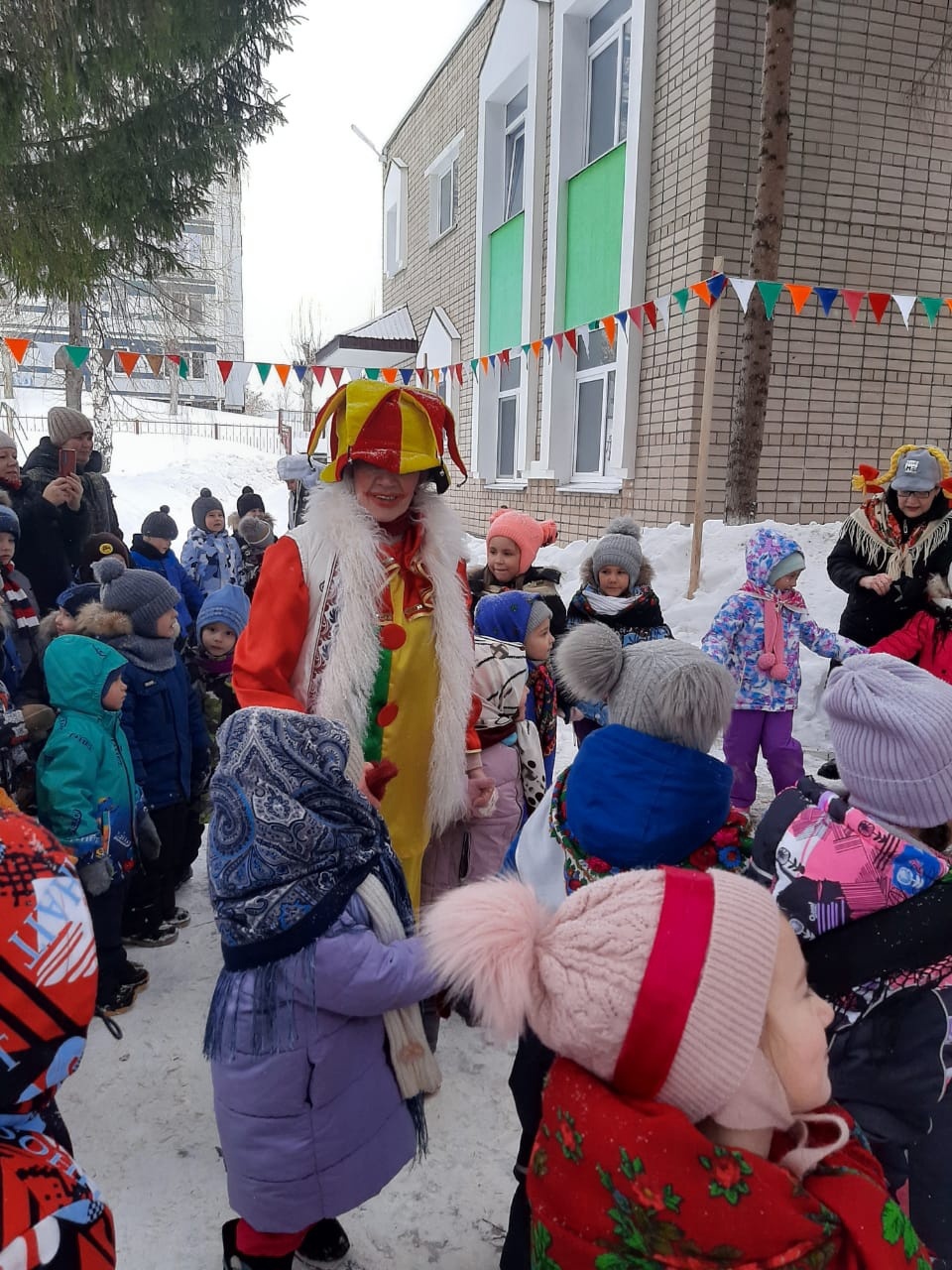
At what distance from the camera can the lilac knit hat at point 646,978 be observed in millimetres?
948

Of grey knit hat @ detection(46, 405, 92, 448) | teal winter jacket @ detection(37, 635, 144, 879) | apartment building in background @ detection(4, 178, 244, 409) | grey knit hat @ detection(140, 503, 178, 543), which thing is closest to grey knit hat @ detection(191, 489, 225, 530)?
grey knit hat @ detection(140, 503, 178, 543)

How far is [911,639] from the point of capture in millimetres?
4402

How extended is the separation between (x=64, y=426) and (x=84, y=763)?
9.74 feet

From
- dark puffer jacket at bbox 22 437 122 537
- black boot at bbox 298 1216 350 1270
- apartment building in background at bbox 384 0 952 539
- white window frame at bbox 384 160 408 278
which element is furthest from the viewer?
white window frame at bbox 384 160 408 278

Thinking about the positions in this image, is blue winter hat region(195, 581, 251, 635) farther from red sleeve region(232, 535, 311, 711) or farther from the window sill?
the window sill

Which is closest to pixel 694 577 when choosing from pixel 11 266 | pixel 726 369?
pixel 726 369

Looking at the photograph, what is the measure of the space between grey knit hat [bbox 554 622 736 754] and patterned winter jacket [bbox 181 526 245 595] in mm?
4547

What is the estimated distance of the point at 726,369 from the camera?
319 inches

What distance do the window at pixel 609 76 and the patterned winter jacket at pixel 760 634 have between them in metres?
7.31

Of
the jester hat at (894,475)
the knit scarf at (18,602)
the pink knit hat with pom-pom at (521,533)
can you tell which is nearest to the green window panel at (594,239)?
the jester hat at (894,475)

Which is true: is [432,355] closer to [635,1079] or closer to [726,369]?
[726,369]

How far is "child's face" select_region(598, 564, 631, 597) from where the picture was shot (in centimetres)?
427

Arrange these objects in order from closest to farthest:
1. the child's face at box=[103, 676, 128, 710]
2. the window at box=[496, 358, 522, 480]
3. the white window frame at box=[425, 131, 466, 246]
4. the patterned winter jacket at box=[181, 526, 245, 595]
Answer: the child's face at box=[103, 676, 128, 710] < the patterned winter jacket at box=[181, 526, 245, 595] < the window at box=[496, 358, 522, 480] < the white window frame at box=[425, 131, 466, 246]

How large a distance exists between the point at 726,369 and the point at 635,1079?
8.16 m
